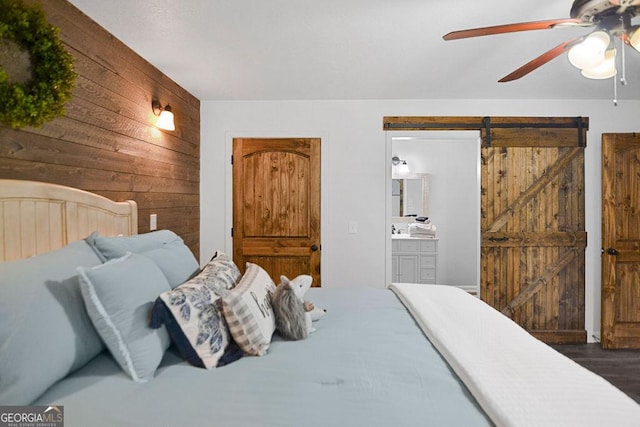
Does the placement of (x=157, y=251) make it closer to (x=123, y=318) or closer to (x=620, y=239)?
(x=123, y=318)

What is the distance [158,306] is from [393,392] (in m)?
0.82

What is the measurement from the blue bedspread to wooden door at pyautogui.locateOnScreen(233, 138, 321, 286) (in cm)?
224

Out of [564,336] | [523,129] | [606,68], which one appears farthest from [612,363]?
[606,68]

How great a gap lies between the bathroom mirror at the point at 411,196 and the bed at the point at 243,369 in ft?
13.3

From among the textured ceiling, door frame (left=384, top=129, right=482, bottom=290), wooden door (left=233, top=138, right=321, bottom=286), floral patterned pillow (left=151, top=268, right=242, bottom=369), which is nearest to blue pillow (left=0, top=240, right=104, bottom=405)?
floral patterned pillow (left=151, top=268, right=242, bottom=369)

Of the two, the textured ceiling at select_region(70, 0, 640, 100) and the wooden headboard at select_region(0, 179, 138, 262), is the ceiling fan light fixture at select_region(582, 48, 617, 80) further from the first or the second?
the wooden headboard at select_region(0, 179, 138, 262)

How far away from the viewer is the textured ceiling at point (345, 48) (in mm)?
1966

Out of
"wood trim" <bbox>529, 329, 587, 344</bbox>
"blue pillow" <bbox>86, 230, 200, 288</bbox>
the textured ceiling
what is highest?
the textured ceiling

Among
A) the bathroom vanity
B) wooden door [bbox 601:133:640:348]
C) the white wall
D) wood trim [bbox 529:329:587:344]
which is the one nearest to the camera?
wooden door [bbox 601:133:640:348]

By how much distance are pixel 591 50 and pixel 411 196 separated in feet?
13.6

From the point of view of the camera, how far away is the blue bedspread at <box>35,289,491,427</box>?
0.98 meters

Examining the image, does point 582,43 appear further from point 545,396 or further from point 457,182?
point 457,182

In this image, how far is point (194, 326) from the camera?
131 cm

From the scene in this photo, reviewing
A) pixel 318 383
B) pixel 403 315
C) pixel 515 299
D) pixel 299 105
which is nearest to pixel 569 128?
pixel 515 299
